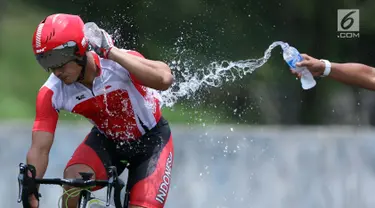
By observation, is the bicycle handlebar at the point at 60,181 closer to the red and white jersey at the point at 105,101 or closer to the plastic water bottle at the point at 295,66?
the red and white jersey at the point at 105,101

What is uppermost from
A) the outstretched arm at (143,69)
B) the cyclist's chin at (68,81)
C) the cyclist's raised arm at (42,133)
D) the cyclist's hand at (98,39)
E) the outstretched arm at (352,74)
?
the outstretched arm at (352,74)

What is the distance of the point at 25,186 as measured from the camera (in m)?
4.78

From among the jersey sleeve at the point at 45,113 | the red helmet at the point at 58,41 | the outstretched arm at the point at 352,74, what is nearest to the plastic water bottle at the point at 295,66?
the outstretched arm at the point at 352,74

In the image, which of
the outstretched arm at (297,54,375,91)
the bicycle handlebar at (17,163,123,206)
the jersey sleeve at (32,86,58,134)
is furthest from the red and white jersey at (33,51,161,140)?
the outstretched arm at (297,54,375,91)

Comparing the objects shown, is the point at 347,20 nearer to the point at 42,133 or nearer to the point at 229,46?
the point at 229,46

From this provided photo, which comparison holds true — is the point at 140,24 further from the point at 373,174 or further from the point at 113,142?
the point at 113,142

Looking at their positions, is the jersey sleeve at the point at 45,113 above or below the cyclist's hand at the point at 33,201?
above

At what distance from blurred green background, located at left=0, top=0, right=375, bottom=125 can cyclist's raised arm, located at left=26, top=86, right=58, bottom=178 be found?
698 centimetres

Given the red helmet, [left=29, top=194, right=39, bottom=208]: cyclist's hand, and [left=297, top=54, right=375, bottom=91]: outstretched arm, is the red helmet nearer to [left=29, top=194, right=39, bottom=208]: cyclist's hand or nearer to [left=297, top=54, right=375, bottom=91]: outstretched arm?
[left=29, top=194, right=39, bottom=208]: cyclist's hand

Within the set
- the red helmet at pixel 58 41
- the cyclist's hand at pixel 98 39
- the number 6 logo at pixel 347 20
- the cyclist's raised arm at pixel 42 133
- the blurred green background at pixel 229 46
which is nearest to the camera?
the red helmet at pixel 58 41

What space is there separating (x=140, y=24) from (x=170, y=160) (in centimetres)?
839

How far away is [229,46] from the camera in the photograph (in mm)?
13297

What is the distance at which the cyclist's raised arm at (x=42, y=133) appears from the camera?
5.16 m

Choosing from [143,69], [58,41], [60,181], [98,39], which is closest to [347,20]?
[143,69]
